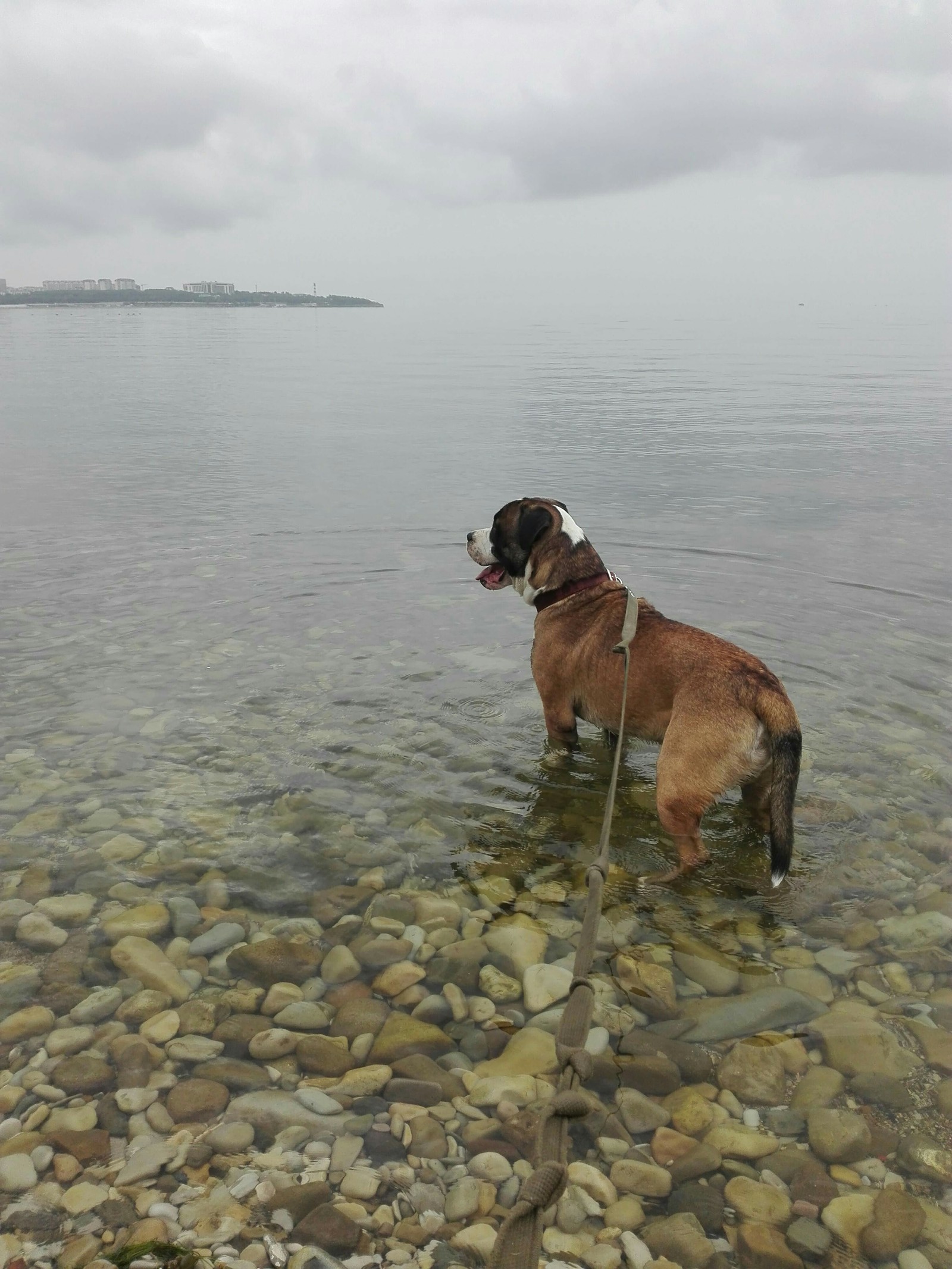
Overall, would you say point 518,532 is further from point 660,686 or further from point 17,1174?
point 17,1174

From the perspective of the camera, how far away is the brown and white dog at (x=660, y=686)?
14.2ft

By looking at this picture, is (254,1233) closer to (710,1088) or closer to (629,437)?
(710,1088)

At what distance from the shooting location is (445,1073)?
3.30 metres

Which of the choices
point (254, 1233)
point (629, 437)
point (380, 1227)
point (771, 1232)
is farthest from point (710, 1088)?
point (629, 437)

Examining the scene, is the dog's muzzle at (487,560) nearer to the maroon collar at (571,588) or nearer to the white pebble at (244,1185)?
the maroon collar at (571,588)

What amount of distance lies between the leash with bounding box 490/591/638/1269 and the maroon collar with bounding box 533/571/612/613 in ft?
8.38

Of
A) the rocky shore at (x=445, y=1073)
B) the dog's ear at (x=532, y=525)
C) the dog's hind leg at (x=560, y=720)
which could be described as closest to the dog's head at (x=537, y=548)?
the dog's ear at (x=532, y=525)

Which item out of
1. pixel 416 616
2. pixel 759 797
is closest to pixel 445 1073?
pixel 759 797

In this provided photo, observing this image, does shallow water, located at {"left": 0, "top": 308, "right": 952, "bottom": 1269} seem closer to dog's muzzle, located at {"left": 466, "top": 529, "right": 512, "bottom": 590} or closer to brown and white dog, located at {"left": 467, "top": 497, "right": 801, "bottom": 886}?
brown and white dog, located at {"left": 467, "top": 497, "right": 801, "bottom": 886}

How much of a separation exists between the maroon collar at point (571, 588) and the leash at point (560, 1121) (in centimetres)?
256

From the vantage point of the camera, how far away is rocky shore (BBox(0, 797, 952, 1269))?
2680 millimetres

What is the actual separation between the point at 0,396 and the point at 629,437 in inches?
601

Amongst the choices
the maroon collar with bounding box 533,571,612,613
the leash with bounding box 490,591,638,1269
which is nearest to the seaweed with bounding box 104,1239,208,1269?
the leash with bounding box 490,591,638,1269

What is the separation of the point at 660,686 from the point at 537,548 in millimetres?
1415
